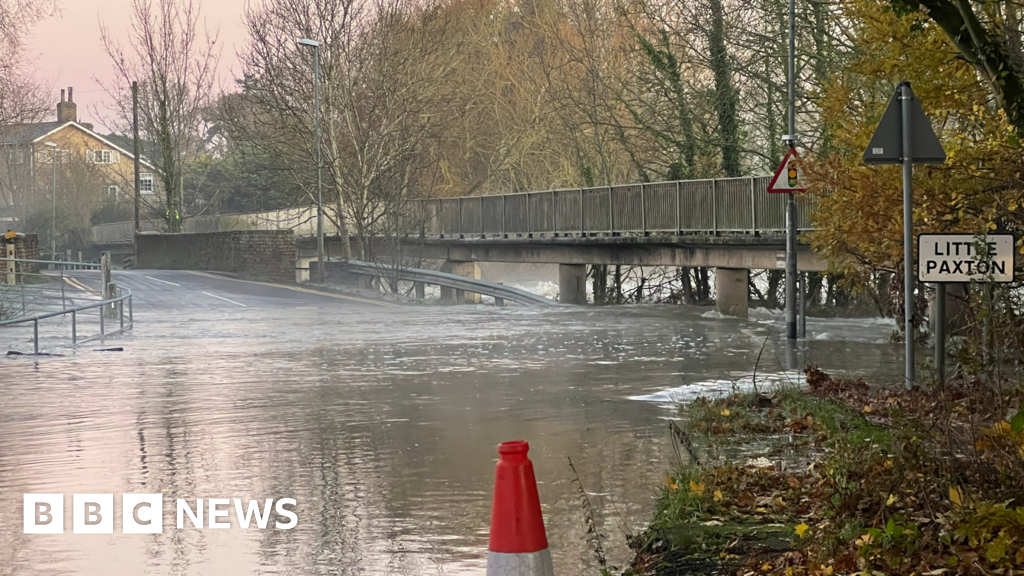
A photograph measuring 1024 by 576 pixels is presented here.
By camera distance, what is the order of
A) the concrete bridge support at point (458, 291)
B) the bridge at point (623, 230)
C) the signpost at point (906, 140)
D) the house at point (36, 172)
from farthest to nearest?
the house at point (36, 172) → the concrete bridge support at point (458, 291) → the bridge at point (623, 230) → the signpost at point (906, 140)

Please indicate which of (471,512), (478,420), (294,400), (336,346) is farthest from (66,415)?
(336,346)

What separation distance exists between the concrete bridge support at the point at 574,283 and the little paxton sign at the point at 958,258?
28.0 m

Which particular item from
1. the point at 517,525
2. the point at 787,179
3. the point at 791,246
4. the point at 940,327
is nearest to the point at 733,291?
the point at 791,246

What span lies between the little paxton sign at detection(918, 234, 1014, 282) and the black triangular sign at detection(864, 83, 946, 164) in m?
0.98

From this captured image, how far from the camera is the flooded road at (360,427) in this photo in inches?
296

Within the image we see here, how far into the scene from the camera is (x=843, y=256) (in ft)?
63.3

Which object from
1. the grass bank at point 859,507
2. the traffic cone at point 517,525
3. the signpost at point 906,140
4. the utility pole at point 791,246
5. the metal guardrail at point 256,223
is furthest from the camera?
the metal guardrail at point 256,223

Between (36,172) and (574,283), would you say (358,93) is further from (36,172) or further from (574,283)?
(36,172)

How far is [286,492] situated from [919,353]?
1296 centimetres

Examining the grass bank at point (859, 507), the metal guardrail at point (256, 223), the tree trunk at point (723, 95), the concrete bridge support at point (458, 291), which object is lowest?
the grass bank at point (859, 507)

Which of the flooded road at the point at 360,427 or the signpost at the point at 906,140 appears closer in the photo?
the flooded road at the point at 360,427

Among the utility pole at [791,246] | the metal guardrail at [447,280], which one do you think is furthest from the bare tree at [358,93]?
the utility pole at [791,246]

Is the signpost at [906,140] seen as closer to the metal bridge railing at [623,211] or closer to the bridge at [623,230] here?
the bridge at [623,230]

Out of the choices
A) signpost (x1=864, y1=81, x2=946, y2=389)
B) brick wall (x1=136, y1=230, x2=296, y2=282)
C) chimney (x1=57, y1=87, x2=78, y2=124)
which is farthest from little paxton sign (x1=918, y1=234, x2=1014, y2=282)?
chimney (x1=57, y1=87, x2=78, y2=124)
